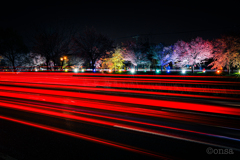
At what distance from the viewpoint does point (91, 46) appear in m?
39.8

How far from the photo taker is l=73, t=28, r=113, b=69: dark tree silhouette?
39.4 metres

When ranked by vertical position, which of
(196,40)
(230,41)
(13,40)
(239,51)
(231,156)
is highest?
(13,40)

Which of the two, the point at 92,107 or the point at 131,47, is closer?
the point at 92,107

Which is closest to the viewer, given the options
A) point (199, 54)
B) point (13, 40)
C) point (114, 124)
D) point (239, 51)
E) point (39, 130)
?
point (39, 130)

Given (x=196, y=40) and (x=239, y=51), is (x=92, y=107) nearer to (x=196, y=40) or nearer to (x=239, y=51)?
(x=239, y=51)

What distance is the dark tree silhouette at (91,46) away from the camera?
1553 inches

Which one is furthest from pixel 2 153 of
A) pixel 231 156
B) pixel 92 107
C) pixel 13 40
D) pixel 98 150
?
pixel 13 40

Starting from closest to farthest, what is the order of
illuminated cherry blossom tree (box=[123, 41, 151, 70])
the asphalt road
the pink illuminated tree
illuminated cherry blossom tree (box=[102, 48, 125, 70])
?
the asphalt road, the pink illuminated tree, illuminated cherry blossom tree (box=[123, 41, 151, 70]), illuminated cherry blossom tree (box=[102, 48, 125, 70])

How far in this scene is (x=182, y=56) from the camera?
1652 inches

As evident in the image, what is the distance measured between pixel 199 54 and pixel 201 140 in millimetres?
41086

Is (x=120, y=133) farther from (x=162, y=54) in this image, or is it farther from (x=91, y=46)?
(x=162, y=54)

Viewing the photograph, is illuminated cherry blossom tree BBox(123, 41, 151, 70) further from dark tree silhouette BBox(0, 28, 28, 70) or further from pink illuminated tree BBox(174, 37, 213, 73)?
dark tree silhouette BBox(0, 28, 28, 70)

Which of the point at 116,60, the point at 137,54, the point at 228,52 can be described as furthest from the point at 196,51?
the point at 116,60

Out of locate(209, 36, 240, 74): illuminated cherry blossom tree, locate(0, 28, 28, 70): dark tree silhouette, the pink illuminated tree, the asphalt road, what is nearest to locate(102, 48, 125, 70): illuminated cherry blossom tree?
the pink illuminated tree
